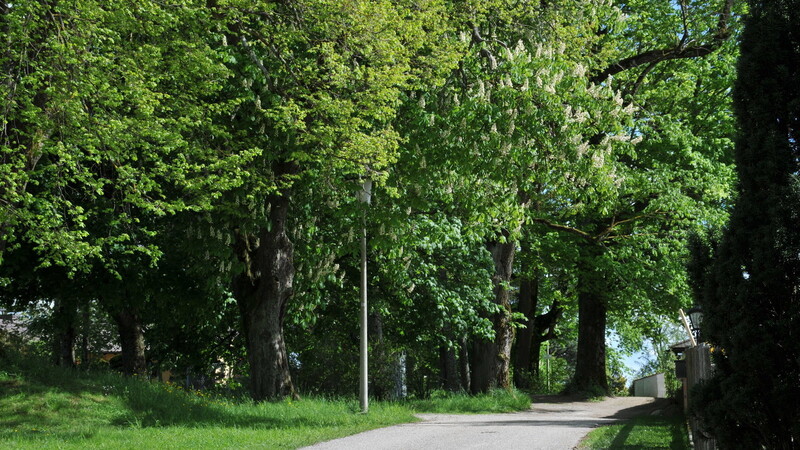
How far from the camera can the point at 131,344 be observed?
26375 millimetres

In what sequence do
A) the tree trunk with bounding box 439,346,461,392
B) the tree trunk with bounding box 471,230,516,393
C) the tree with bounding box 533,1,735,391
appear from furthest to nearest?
the tree trunk with bounding box 439,346,461,392 → the tree trunk with bounding box 471,230,516,393 → the tree with bounding box 533,1,735,391

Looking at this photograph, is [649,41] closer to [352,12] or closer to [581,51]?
[581,51]

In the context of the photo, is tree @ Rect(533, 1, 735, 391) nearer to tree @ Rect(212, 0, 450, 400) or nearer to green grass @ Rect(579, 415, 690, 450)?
green grass @ Rect(579, 415, 690, 450)

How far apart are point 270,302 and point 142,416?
376 cm

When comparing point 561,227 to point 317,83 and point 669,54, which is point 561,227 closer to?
point 669,54

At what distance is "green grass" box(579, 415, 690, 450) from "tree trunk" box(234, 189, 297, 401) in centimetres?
677

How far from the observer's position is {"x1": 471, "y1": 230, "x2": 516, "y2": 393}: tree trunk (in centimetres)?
2533

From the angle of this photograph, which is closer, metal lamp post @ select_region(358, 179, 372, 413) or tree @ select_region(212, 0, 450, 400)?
tree @ select_region(212, 0, 450, 400)

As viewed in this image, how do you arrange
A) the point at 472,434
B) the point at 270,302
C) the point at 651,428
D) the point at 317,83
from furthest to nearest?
the point at 270,302 → the point at 651,428 → the point at 317,83 → the point at 472,434

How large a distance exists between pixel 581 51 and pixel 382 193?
533 centimetres

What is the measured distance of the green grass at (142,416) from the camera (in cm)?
1278

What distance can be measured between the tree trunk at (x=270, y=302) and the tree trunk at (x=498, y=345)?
854 cm

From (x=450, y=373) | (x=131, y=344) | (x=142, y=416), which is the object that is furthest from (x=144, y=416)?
(x=450, y=373)

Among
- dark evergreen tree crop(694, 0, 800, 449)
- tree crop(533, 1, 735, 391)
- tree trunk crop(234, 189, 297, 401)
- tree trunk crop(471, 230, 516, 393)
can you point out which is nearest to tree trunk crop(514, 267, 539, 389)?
tree crop(533, 1, 735, 391)
